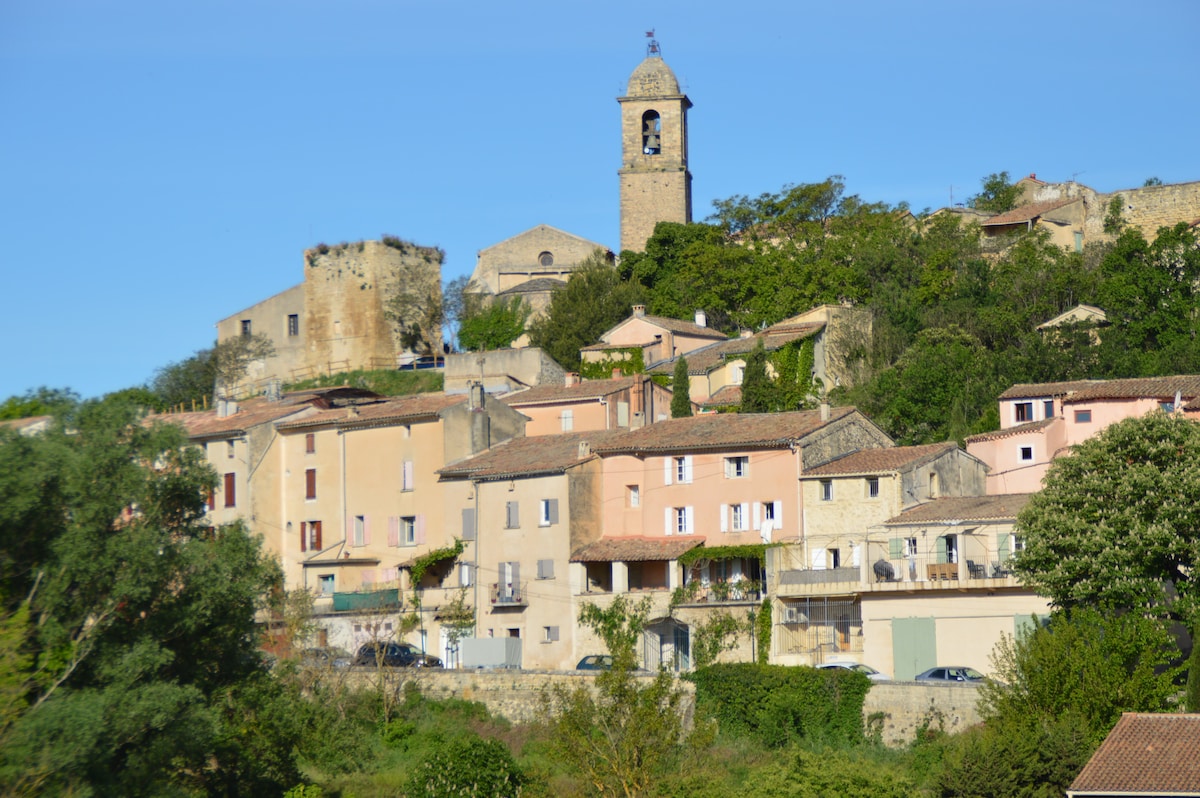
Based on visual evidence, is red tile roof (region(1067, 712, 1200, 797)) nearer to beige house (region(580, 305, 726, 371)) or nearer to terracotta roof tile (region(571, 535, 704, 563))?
terracotta roof tile (region(571, 535, 704, 563))

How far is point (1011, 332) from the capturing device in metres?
60.5

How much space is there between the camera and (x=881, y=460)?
4625 cm

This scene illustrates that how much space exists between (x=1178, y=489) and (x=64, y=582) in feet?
73.6

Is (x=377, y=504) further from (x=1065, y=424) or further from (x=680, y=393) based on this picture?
(x=1065, y=424)

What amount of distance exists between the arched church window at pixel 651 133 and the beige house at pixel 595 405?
2649 cm

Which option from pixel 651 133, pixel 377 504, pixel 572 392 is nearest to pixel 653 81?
pixel 651 133

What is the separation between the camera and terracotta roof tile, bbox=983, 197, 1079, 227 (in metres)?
71.6

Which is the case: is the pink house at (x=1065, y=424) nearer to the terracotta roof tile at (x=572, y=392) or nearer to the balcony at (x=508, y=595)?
the terracotta roof tile at (x=572, y=392)

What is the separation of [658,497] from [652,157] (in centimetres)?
3658

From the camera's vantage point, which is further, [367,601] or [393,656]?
[367,601]

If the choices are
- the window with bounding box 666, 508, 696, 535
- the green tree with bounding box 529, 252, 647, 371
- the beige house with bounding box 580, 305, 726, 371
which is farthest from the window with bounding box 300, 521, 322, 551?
the green tree with bounding box 529, 252, 647, 371

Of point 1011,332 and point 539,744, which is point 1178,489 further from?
point 1011,332

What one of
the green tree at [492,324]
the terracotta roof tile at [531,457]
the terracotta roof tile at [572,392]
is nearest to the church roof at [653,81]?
the green tree at [492,324]

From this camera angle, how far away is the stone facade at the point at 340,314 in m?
75.2
